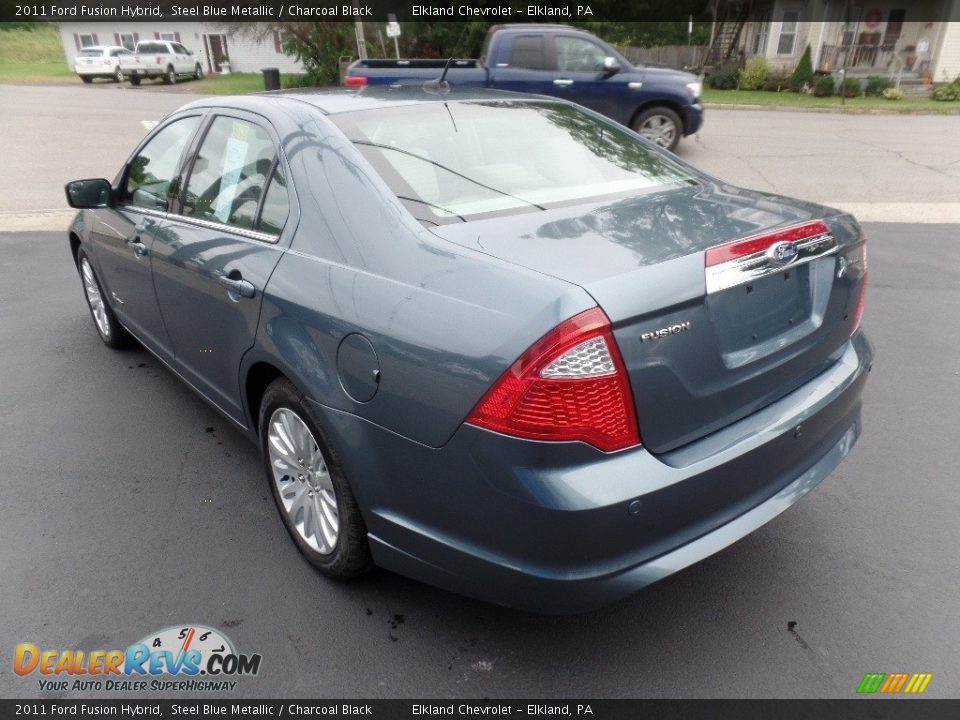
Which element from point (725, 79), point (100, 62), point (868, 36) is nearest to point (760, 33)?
point (868, 36)

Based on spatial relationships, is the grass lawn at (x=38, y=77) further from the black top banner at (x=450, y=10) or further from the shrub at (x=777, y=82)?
the shrub at (x=777, y=82)

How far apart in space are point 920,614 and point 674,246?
5.08 feet

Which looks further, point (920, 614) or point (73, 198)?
point (73, 198)

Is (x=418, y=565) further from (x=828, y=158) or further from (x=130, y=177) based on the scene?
(x=828, y=158)

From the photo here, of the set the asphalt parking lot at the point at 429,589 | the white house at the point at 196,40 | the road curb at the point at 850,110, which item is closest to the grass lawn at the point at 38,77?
the white house at the point at 196,40

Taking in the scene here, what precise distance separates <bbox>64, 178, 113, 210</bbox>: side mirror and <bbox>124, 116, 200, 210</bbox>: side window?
105 mm

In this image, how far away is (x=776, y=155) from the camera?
1162cm

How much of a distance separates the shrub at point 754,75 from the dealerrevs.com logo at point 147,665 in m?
26.5

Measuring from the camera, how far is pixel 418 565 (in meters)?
2.19

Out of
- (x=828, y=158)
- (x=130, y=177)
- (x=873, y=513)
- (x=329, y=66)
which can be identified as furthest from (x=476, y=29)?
(x=873, y=513)

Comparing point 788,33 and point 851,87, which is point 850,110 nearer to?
point 851,87

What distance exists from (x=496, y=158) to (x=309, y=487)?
1439 mm

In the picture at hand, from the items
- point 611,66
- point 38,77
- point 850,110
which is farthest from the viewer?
point 38,77

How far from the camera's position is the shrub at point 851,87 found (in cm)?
2194
